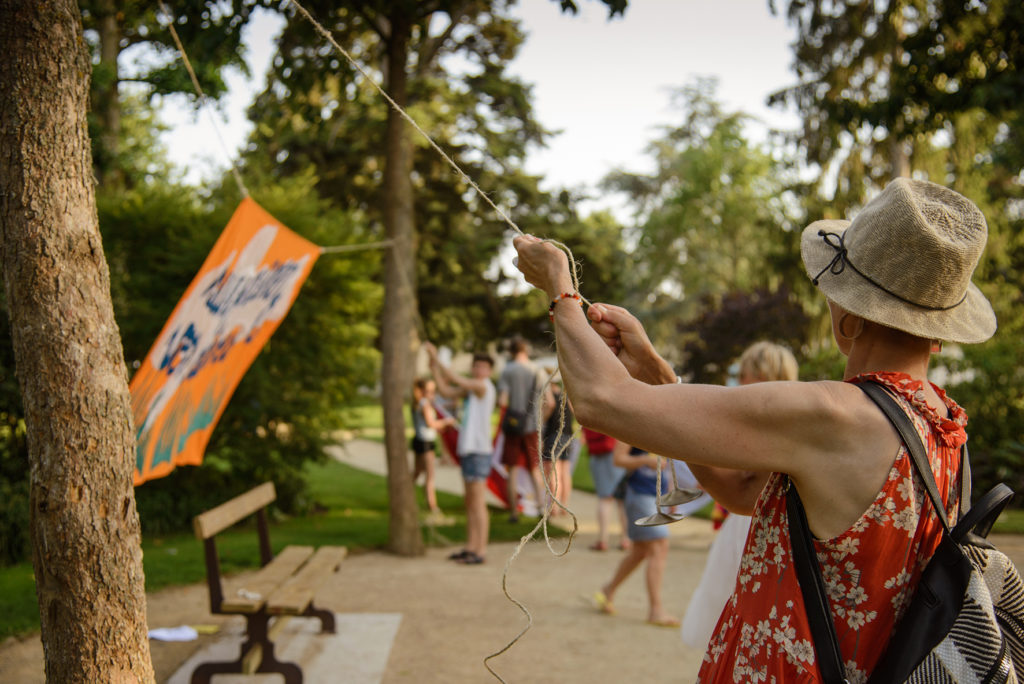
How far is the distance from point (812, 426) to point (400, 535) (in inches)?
286

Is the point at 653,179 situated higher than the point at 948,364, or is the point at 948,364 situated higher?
the point at 653,179

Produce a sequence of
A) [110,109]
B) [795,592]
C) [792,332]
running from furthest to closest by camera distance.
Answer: [792,332], [110,109], [795,592]

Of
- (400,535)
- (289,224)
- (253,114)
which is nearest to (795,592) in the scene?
(400,535)

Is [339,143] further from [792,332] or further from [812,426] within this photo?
[812,426]

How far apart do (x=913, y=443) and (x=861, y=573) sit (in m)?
0.27

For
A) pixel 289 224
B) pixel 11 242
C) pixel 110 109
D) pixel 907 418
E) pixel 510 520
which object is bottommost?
pixel 510 520

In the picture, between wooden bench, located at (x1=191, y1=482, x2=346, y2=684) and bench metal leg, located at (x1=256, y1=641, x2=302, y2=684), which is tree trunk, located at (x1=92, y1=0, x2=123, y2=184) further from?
bench metal leg, located at (x1=256, y1=641, x2=302, y2=684)

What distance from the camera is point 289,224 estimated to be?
10.7 metres

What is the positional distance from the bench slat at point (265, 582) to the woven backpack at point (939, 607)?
3.68 m

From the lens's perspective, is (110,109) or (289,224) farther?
(110,109)

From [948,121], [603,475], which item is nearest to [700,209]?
[948,121]

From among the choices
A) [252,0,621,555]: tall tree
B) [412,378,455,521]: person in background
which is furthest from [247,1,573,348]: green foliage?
[412,378,455,521]: person in background

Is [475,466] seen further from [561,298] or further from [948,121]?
[948,121]

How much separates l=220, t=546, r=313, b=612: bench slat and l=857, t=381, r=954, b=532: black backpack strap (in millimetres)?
3857
